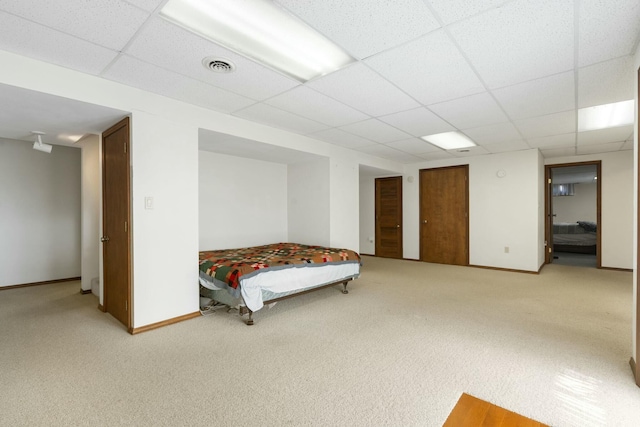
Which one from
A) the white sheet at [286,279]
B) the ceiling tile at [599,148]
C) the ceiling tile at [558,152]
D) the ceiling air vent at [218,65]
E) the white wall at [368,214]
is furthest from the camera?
the white wall at [368,214]

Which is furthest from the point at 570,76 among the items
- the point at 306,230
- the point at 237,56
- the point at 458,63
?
the point at 306,230

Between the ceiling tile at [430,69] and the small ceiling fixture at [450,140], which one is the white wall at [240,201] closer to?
the small ceiling fixture at [450,140]

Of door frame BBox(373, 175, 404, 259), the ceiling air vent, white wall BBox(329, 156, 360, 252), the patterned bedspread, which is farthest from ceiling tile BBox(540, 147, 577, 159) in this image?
the ceiling air vent

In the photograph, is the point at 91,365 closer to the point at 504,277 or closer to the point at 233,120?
the point at 233,120

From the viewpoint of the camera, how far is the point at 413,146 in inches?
199

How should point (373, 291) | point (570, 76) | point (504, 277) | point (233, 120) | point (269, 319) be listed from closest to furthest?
point (570, 76), point (269, 319), point (233, 120), point (373, 291), point (504, 277)

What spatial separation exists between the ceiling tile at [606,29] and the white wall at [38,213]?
6.44m

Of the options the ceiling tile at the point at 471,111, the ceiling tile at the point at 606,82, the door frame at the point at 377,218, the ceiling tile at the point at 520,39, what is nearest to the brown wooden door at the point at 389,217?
the door frame at the point at 377,218

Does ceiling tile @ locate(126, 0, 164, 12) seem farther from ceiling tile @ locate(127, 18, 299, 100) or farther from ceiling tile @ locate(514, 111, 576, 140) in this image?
ceiling tile @ locate(514, 111, 576, 140)

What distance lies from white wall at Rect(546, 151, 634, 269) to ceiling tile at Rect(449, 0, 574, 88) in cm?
466

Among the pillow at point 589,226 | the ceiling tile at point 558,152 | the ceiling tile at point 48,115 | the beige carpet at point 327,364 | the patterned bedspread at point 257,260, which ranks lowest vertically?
the beige carpet at point 327,364

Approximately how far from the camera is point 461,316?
320cm

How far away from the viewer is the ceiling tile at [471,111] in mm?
3012

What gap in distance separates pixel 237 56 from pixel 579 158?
6716 millimetres
